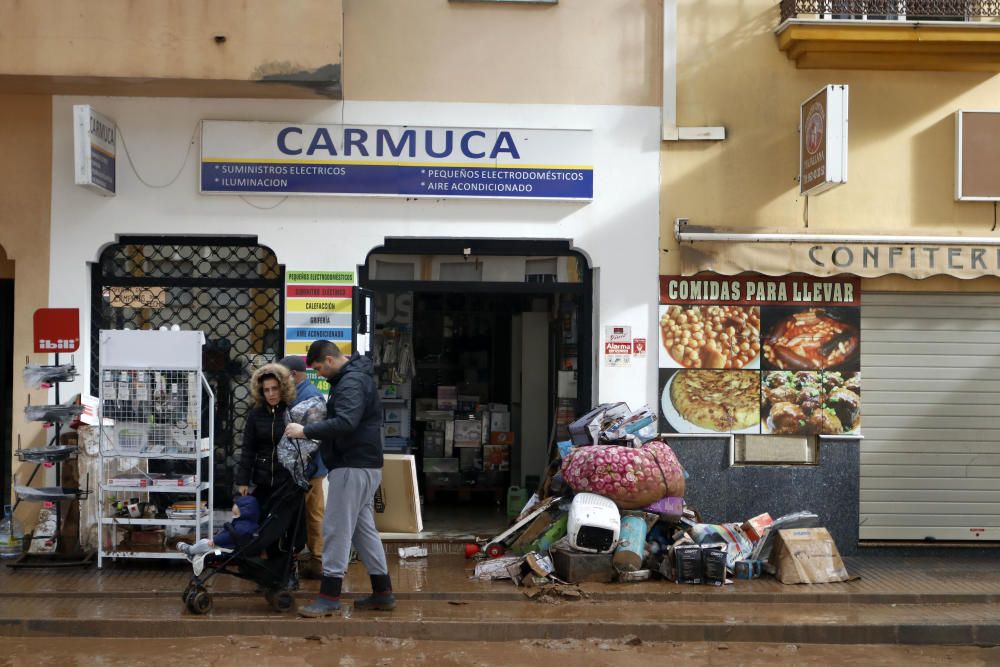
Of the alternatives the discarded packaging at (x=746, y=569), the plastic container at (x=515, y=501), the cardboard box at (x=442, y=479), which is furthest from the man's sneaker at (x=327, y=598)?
the cardboard box at (x=442, y=479)

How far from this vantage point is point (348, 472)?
758 centimetres

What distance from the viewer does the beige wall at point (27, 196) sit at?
9711mm

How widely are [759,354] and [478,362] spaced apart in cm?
408

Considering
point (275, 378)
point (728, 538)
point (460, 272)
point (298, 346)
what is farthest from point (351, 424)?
point (728, 538)

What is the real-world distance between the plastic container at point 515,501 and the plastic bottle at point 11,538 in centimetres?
463

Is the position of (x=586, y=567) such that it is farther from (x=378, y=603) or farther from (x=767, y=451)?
(x=767, y=451)

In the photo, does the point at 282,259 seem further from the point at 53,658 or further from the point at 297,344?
the point at 53,658

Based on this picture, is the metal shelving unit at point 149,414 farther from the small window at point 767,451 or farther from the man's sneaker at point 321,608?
the small window at point 767,451

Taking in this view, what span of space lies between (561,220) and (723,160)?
5.20ft

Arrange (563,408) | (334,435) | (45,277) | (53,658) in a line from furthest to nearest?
1. (563,408)
2. (45,277)
3. (334,435)
4. (53,658)

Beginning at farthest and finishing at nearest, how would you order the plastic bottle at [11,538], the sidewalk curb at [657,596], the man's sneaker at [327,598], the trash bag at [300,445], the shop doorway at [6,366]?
the shop doorway at [6,366] → the plastic bottle at [11,538] → the sidewalk curb at [657,596] → the trash bag at [300,445] → the man's sneaker at [327,598]

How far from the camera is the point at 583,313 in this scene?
34.0 ft

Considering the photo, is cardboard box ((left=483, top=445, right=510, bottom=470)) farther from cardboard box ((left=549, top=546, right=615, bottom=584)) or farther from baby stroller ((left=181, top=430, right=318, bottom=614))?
baby stroller ((left=181, top=430, right=318, bottom=614))

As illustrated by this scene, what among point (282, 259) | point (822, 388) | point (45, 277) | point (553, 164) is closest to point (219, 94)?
point (282, 259)
